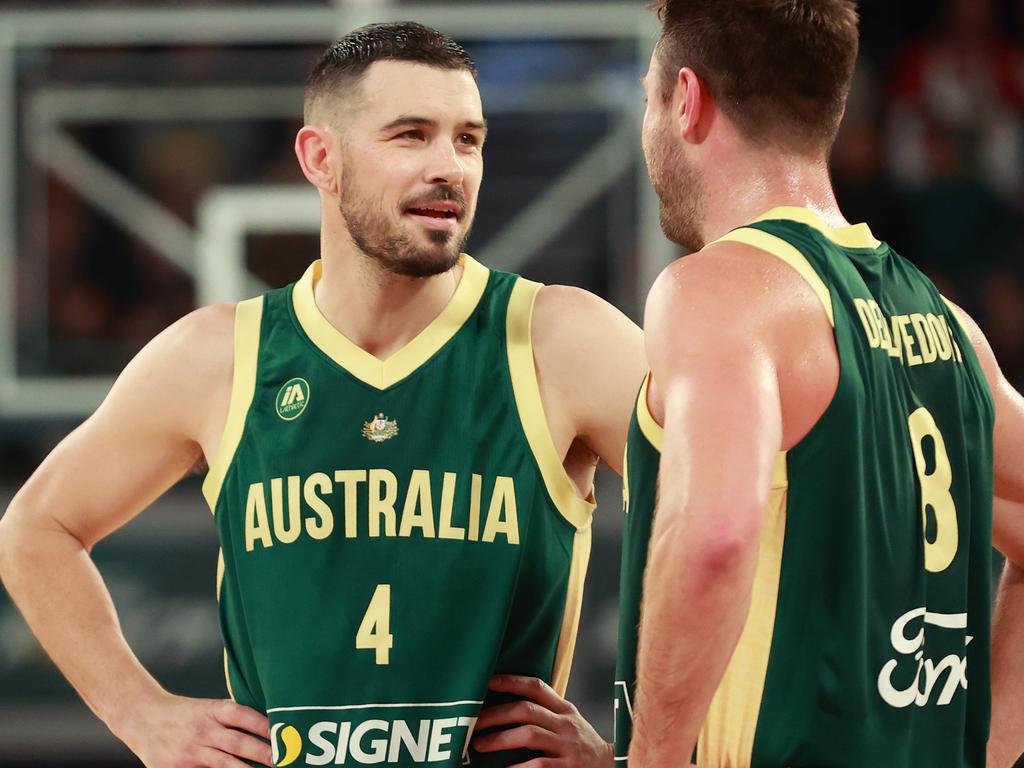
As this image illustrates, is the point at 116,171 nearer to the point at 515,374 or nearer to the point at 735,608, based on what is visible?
the point at 515,374

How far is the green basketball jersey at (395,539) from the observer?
120 inches

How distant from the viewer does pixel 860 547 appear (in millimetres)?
2350

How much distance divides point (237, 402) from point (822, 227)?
1.30 meters

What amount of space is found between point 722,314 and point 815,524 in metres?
0.35

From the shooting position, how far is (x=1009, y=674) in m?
2.94

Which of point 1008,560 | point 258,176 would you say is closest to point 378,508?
point 1008,560

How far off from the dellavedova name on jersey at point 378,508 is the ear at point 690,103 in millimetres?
815

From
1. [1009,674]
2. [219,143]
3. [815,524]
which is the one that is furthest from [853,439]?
[219,143]

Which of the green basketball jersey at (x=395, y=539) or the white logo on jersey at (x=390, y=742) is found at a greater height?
the green basketball jersey at (x=395, y=539)

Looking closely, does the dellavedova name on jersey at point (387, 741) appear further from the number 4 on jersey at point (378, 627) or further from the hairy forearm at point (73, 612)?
the hairy forearm at point (73, 612)

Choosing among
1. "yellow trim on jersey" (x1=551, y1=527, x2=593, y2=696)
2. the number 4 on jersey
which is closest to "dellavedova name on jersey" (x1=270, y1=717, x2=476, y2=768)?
the number 4 on jersey

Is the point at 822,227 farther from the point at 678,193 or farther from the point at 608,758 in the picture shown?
the point at 608,758

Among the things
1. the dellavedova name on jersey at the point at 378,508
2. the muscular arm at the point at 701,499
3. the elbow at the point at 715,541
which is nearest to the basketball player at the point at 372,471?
the dellavedova name on jersey at the point at 378,508

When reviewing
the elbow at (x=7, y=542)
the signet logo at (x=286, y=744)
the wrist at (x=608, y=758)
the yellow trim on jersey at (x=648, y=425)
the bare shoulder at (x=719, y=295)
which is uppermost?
the bare shoulder at (x=719, y=295)
